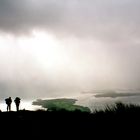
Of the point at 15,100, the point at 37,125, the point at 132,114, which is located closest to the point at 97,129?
the point at 132,114

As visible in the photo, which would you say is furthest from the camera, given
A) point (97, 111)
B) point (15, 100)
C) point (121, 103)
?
point (15, 100)

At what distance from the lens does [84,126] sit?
1947 centimetres

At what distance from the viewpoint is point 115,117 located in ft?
63.3

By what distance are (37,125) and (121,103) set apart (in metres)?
5.28

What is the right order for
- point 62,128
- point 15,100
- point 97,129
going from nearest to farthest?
point 97,129, point 62,128, point 15,100

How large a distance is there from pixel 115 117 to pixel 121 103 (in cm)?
303

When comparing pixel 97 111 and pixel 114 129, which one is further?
pixel 97 111

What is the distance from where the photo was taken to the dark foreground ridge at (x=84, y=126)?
17625 mm

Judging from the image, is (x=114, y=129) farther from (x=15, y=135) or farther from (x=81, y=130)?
(x=15, y=135)

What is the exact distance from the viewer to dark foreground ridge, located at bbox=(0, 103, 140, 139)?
57.8 ft

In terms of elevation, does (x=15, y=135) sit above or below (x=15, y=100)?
below

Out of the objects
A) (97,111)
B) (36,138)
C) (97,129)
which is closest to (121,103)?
(97,111)

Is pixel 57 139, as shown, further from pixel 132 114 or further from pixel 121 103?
pixel 121 103

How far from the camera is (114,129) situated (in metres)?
17.6
